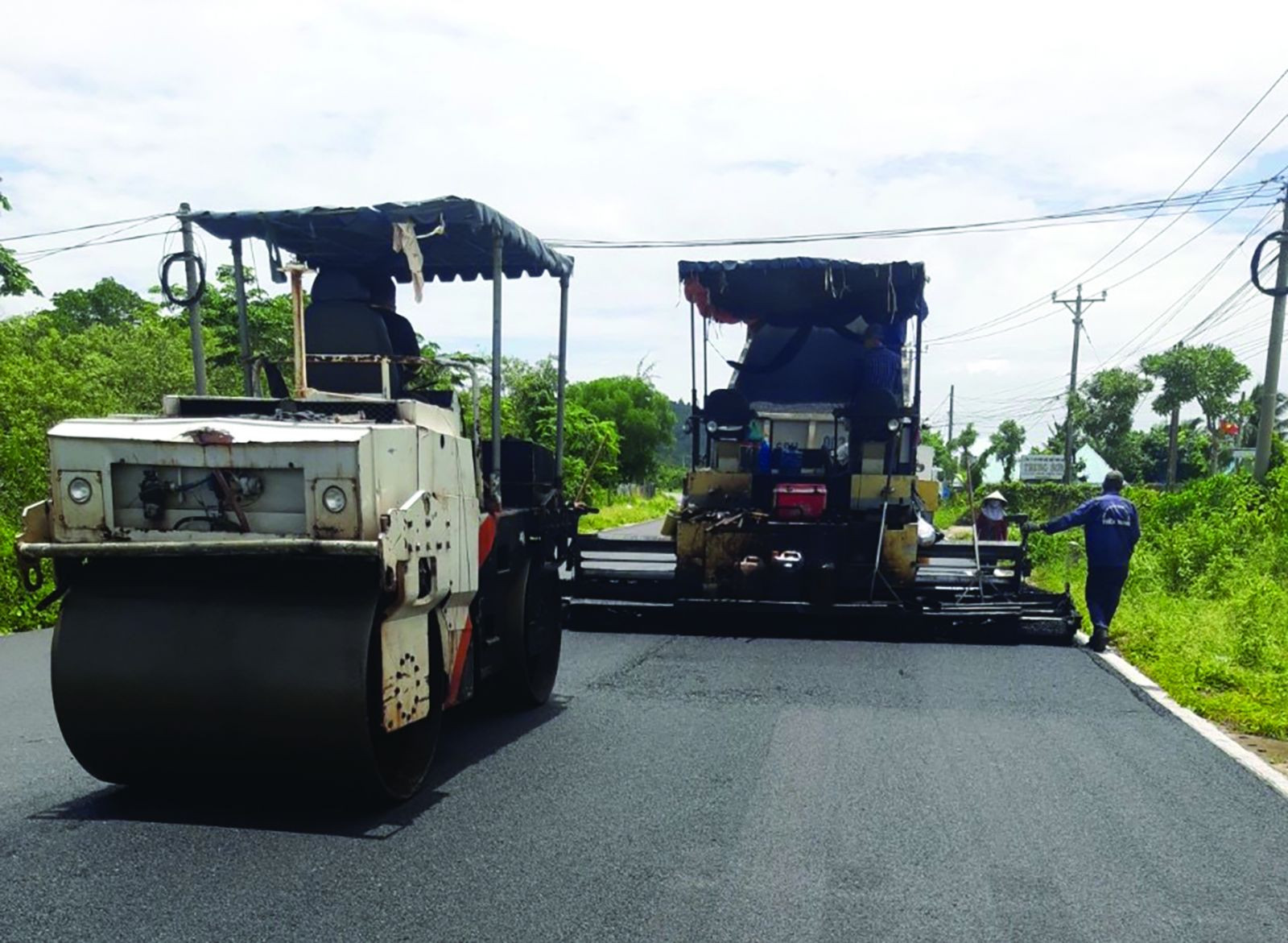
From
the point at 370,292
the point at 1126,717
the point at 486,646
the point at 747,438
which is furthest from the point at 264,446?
the point at 747,438

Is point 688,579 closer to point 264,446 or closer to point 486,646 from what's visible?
point 486,646

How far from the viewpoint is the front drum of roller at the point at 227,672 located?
5023 mm

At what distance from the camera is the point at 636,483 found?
2495 inches

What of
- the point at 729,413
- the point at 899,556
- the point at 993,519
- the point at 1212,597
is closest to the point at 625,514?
the point at 993,519

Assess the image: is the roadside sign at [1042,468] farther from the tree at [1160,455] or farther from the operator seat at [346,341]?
the operator seat at [346,341]

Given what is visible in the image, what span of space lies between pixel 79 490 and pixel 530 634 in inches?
120

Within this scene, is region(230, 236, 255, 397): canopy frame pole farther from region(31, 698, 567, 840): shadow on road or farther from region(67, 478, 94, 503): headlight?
region(31, 698, 567, 840): shadow on road

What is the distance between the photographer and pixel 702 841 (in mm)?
5148

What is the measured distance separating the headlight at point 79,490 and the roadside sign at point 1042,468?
168 ft

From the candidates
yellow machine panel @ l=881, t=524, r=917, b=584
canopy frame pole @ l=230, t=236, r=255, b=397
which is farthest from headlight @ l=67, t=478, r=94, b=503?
yellow machine panel @ l=881, t=524, r=917, b=584

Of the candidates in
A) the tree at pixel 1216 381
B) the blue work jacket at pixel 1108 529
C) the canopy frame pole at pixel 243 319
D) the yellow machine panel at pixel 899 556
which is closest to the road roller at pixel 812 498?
the yellow machine panel at pixel 899 556

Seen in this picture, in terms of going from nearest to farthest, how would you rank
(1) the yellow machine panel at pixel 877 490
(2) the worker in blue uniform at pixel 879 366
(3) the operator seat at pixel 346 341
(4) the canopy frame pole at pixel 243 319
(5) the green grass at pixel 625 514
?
(3) the operator seat at pixel 346 341, (4) the canopy frame pole at pixel 243 319, (1) the yellow machine panel at pixel 877 490, (2) the worker in blue uniform at pixel 879 366, (5) the green grass at pixel 625 514

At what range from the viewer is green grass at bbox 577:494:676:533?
34.1 m

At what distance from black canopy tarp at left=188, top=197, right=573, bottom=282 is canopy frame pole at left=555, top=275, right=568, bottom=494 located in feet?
0.87
